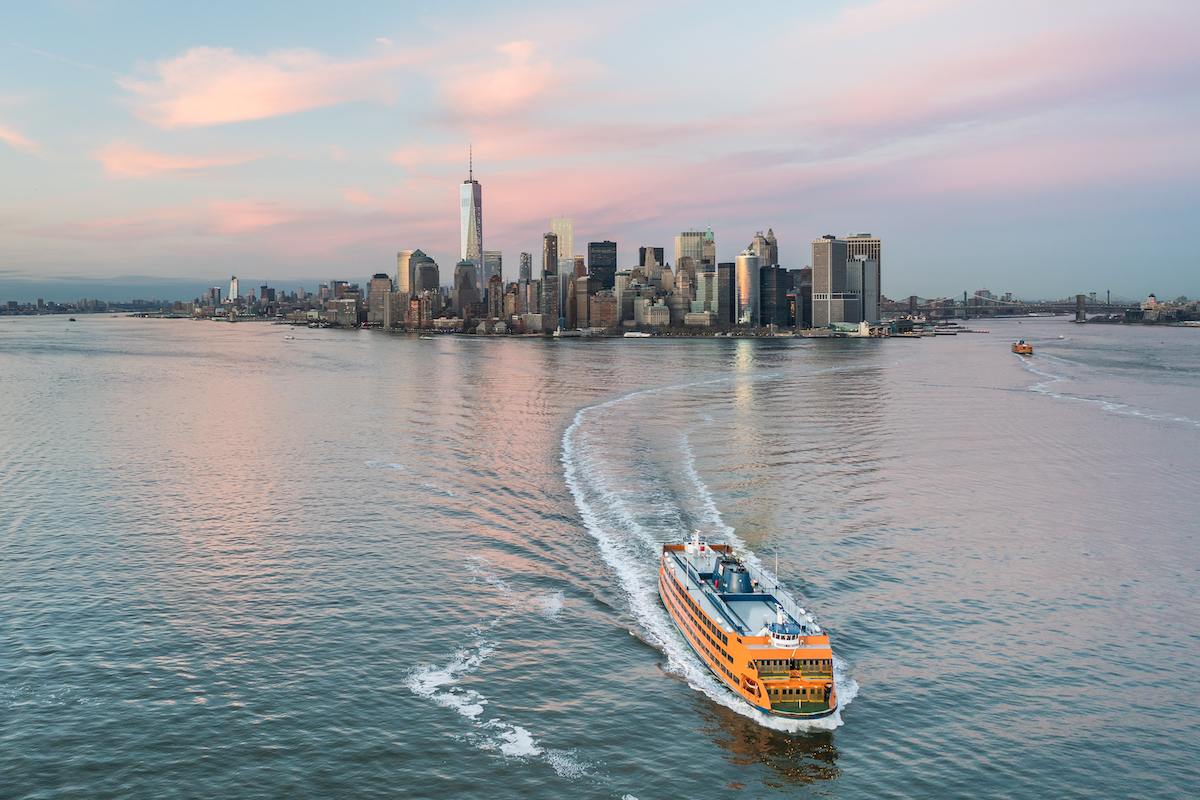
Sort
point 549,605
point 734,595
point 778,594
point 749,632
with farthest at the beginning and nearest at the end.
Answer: point 549,605 < point 734,595 < point 778,594 < point 749,632

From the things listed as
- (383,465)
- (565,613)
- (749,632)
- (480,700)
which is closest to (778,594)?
(749,632)

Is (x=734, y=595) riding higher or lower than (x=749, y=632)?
higher

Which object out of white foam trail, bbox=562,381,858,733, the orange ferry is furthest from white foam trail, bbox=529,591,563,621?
the orange ferry

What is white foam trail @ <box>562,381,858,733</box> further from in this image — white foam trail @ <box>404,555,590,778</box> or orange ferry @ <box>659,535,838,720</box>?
white foam trail @ <box>404,555,590,778</box>

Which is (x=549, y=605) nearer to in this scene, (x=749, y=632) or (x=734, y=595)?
(x=734, y=595)

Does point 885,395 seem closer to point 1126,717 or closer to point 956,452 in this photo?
point 956,452

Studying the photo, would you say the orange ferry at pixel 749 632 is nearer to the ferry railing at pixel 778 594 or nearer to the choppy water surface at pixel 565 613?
the ferry railing at pixel 778 594

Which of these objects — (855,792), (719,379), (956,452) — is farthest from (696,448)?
(719,379)
